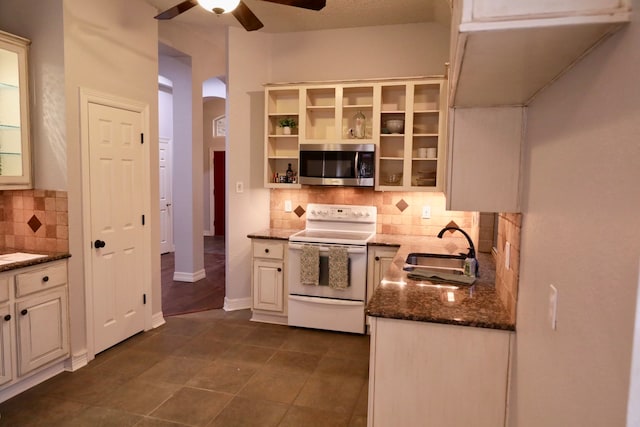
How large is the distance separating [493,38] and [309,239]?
296cm

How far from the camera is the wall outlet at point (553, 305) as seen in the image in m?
1.16

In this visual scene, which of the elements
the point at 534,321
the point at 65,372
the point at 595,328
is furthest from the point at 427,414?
the point at 65,372

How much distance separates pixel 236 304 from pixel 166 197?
12.7 ft

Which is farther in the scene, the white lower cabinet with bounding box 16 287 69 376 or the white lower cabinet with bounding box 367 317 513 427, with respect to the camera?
the white lower cabinet with bounding box 16 287 69 376

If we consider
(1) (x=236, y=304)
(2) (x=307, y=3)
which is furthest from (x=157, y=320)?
(2) (x=307, y=3)

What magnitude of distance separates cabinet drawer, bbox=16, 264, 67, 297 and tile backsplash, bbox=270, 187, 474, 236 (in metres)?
2.09

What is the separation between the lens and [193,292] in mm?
5086

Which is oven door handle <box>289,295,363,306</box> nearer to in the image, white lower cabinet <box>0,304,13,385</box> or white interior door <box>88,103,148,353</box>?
white interior door <box>88,103,148,353</box>

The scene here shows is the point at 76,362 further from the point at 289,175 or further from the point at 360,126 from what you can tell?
the point at 360,126

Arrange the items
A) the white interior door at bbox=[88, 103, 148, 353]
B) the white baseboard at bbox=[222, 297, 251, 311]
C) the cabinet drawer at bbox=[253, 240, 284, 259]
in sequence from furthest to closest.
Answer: the white baseboard at bbox=[222, 297, 251, 311]
the cabinet drawer at bbox=[253, 240, 284, 259]
the white interior door at bbox=[88, 103, 148, 353]

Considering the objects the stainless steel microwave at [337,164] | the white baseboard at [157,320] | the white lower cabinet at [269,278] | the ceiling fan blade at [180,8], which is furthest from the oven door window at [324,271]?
the ceiling fan blade at [180,8]

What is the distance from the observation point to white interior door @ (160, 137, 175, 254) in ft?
24.5

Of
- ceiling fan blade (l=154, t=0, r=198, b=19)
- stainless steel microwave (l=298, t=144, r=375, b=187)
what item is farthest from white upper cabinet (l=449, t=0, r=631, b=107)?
stainless steel microwave (l=298, t=144, r=375, b=187)

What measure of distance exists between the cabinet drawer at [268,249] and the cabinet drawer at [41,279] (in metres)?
1.60
